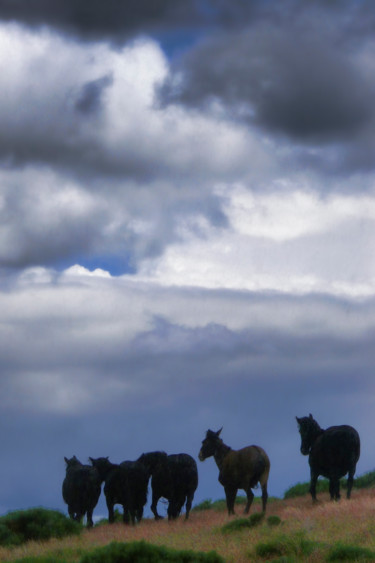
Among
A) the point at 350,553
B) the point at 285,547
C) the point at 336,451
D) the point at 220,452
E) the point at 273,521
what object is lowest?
the point at 350,553

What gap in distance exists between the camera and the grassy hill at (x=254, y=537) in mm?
18750

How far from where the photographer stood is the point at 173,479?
2945cm

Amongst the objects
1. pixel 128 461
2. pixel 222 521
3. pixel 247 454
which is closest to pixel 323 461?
pixel 247 454

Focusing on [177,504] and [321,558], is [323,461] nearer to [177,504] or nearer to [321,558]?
[177,504]

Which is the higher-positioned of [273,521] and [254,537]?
[273,521]

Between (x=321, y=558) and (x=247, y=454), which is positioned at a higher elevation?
(x=247, y=454)

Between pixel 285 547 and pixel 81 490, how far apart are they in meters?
11.9

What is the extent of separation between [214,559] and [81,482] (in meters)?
12.1

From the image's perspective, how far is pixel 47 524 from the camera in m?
26.4

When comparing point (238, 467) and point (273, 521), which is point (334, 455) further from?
point (273, 521)

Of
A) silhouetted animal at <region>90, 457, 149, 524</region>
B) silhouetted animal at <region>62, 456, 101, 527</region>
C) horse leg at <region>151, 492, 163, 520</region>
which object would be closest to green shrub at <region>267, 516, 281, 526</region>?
silhouetted animal at <region>90, 457, 149, 524</region>

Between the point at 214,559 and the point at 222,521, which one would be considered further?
the point at 222,521

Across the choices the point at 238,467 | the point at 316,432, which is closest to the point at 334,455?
the point at 316,432

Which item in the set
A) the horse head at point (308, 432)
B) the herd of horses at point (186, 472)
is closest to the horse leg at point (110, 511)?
the herd of horses at point (186, 472)
